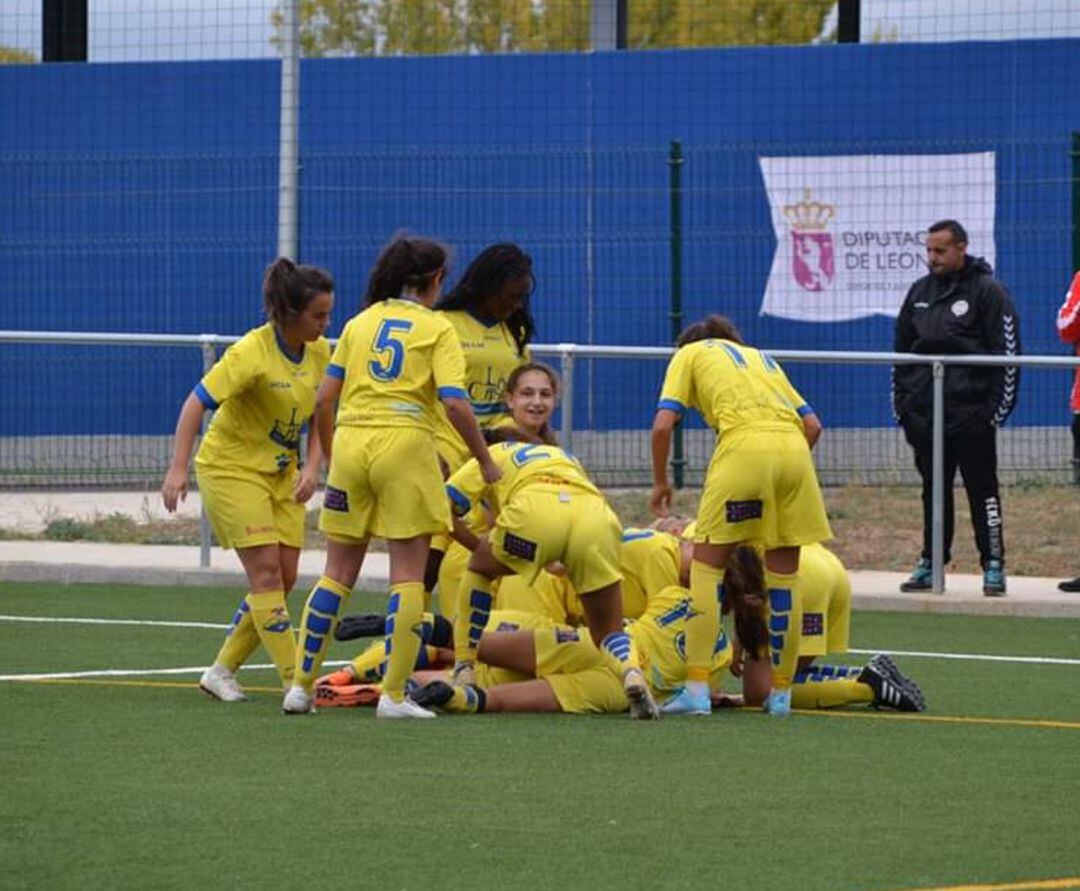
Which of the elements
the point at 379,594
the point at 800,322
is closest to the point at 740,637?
the point at 379,594

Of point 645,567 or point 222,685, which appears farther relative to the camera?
point 645,567

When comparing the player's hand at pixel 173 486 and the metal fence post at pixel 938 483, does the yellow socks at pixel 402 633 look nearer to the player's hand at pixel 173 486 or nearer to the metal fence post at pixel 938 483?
the player's hand at pixel 173 486

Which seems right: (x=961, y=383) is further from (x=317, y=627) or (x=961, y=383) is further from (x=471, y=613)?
(x=317, y=627)

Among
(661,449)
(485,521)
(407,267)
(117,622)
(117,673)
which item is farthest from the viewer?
(117,622)

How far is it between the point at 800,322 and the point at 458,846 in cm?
1572

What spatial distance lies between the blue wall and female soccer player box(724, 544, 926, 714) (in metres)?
11.5

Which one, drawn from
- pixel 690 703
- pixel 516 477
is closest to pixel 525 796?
pixel 690 703

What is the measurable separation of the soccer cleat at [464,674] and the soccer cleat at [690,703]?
2.53 ft

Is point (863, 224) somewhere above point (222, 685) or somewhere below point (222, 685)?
above

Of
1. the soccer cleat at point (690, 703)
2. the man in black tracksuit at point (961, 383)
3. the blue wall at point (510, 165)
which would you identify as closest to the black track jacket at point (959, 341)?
the man in black tracksuit at point (961, 383)

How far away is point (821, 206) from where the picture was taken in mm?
21906

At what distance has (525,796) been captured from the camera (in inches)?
297

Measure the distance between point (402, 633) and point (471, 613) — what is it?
63cm

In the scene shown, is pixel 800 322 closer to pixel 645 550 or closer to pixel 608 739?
pixel 645 550
